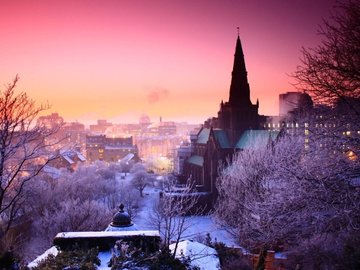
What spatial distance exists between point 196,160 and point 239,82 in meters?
14.5

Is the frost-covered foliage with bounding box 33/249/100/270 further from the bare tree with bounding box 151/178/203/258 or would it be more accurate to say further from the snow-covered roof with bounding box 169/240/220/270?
the snow-covered roof with bounding box 169/240/220/270

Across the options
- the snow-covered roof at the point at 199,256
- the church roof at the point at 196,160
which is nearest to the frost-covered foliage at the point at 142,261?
the snow-covered roof at the point at 199,256

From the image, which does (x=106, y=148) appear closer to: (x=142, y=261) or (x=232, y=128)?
(x=232, y=128)

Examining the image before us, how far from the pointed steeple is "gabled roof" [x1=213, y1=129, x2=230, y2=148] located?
466 centimetres

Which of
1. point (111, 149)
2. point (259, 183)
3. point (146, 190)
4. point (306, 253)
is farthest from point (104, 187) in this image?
point (111, 149)

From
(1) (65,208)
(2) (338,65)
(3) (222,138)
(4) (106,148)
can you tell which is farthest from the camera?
(4) (106,148)

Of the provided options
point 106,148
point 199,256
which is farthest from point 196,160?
point 106,148

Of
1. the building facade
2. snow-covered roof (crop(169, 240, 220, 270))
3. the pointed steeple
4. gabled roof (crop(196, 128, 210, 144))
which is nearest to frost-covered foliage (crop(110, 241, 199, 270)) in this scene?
snow-covered roof (crop(169, 240, 220, 270))

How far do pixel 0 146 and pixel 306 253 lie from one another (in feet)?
45.8

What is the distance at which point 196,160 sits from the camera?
5341cm

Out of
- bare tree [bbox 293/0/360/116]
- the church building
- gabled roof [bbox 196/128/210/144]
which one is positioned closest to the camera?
bare tree [bbox 293/0/360/116]

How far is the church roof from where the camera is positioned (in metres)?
51.2

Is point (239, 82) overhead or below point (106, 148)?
overhead

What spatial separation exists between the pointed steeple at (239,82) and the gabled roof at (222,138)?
15.3 ft
